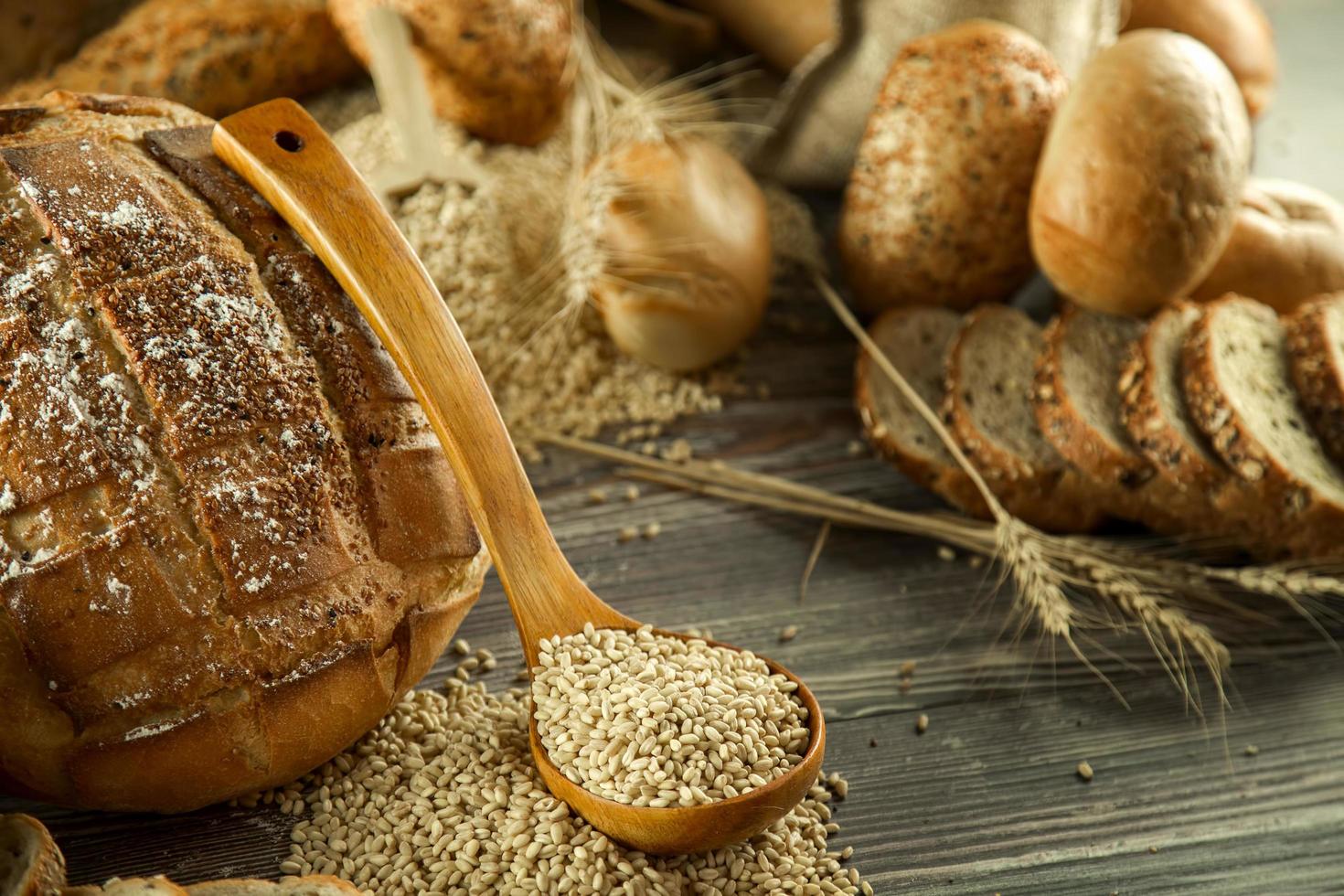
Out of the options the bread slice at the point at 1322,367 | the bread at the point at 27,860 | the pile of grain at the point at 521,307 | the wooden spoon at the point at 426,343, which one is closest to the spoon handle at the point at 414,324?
the wooden spoon at the point at 426,343

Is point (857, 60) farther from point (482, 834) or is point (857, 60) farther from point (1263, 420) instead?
point (482, 834)

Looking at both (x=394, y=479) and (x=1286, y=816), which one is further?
(x=1286, y=816)

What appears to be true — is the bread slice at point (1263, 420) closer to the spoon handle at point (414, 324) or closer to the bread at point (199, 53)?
the spoon handle at point (414, 324)

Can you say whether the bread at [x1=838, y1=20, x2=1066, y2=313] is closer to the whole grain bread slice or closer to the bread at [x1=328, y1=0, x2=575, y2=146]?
the whole grain bread slice

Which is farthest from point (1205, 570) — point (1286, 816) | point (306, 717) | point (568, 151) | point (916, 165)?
point (568, 151)

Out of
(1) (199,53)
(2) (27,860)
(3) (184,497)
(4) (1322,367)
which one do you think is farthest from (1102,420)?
(1) (199,53)

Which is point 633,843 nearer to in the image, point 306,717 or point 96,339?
point 306,717
